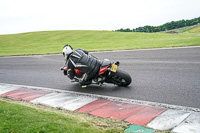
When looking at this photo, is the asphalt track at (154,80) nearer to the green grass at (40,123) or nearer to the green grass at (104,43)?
the green grass at (40,123)

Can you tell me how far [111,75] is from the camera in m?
7.02

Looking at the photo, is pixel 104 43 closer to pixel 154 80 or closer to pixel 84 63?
pixel 154 80

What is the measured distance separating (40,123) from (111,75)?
314cm

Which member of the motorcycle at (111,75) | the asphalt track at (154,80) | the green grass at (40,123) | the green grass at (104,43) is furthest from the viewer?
the green grass at (104,43)

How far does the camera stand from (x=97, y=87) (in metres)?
7.78

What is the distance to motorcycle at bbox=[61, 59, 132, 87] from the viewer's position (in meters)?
6.94

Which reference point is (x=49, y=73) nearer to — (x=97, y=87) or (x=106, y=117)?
(x=97, y=87)

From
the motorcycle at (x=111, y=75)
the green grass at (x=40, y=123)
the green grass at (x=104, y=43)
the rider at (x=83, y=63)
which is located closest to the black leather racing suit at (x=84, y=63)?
the rider at (x=83, y=63)

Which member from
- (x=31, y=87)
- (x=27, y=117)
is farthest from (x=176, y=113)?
(x=31, y=87)

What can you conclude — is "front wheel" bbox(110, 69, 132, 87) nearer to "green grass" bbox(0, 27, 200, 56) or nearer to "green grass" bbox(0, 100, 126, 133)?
"green grass" bbox(0, 100, 126, 133)

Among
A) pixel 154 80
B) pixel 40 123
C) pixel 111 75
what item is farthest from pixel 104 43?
pixel 40 123

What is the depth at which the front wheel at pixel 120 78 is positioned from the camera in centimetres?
701

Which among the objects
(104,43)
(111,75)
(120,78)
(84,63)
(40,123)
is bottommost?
(40,123)

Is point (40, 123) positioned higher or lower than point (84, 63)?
lower
